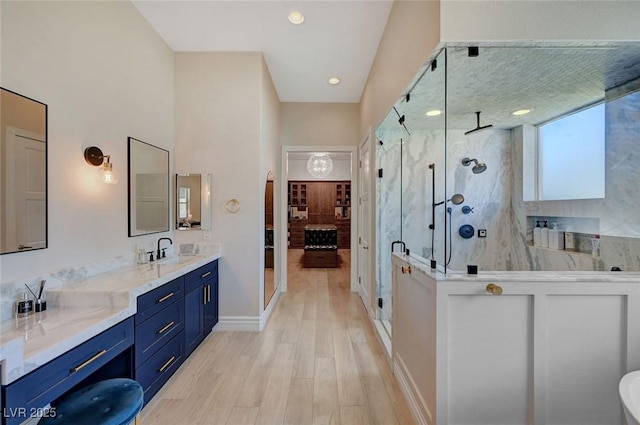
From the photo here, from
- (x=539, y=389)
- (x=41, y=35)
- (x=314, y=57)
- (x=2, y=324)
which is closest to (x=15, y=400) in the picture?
(x=2, y=324)

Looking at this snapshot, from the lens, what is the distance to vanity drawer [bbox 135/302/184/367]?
1920 millimetres

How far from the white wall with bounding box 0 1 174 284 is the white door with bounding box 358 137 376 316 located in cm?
274

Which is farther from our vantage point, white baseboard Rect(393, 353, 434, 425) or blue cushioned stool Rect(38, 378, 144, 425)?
white baseboard Rect(393, 353, 434, 425)

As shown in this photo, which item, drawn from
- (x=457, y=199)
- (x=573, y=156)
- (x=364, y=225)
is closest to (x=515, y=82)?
(x=573, y=156)

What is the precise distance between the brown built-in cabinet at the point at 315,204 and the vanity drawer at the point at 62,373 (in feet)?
25.7

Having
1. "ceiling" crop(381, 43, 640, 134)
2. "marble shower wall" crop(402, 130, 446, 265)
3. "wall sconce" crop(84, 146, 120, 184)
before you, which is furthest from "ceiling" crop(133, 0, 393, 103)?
"wall sconce" crop(84, 146, 120, 184)

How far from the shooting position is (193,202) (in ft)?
10.8

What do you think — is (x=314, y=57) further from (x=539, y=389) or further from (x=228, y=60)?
(x=539, y=389)

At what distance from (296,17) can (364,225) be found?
2.81 m

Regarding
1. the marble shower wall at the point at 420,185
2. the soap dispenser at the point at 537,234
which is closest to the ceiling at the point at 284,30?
the marble shower wall at the point at 420,185

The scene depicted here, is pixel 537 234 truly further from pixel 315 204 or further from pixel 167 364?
pixel 315 204

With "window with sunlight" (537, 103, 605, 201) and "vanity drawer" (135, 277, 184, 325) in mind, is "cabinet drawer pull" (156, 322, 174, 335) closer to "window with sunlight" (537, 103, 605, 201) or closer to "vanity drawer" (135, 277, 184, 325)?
"vanity drawer" (135, 277, 184, 325)

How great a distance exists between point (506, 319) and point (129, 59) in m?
3.61

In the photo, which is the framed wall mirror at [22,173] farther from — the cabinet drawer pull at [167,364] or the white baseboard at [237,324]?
the white baseboard at [237,324]
